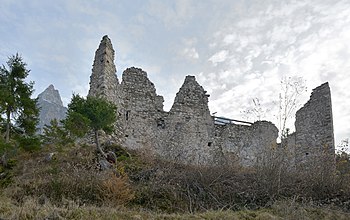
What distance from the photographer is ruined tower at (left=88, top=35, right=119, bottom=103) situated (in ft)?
43.4

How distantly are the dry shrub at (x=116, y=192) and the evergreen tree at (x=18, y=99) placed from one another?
17.5ft

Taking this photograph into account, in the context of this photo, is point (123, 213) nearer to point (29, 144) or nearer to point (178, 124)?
point (29, 144)

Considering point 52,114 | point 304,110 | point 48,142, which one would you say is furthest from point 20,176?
point 52,114

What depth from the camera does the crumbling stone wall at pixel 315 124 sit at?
15007 mm

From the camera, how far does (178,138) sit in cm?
1512

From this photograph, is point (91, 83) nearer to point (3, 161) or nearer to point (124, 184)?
point (3, 161)

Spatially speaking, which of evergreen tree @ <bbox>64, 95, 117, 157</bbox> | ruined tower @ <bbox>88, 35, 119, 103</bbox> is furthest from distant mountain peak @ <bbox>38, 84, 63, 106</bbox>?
evergreen tree @ <bbox>64, 95, 117, 157</bbox>

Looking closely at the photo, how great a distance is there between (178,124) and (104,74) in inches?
158

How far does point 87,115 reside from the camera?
10430mm

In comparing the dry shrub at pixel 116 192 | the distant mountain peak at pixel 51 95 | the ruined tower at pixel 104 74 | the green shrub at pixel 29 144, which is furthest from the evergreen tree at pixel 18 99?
the distant mountain peak at pixel 51 95

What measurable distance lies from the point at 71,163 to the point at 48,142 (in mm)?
3111

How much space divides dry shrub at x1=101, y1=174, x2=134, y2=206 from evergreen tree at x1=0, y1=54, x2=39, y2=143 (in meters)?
5.35

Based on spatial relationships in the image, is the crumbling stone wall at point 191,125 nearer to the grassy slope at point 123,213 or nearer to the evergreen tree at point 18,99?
the evergreen tree at point 18,99

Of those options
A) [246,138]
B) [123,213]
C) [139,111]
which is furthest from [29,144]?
[246,138]
